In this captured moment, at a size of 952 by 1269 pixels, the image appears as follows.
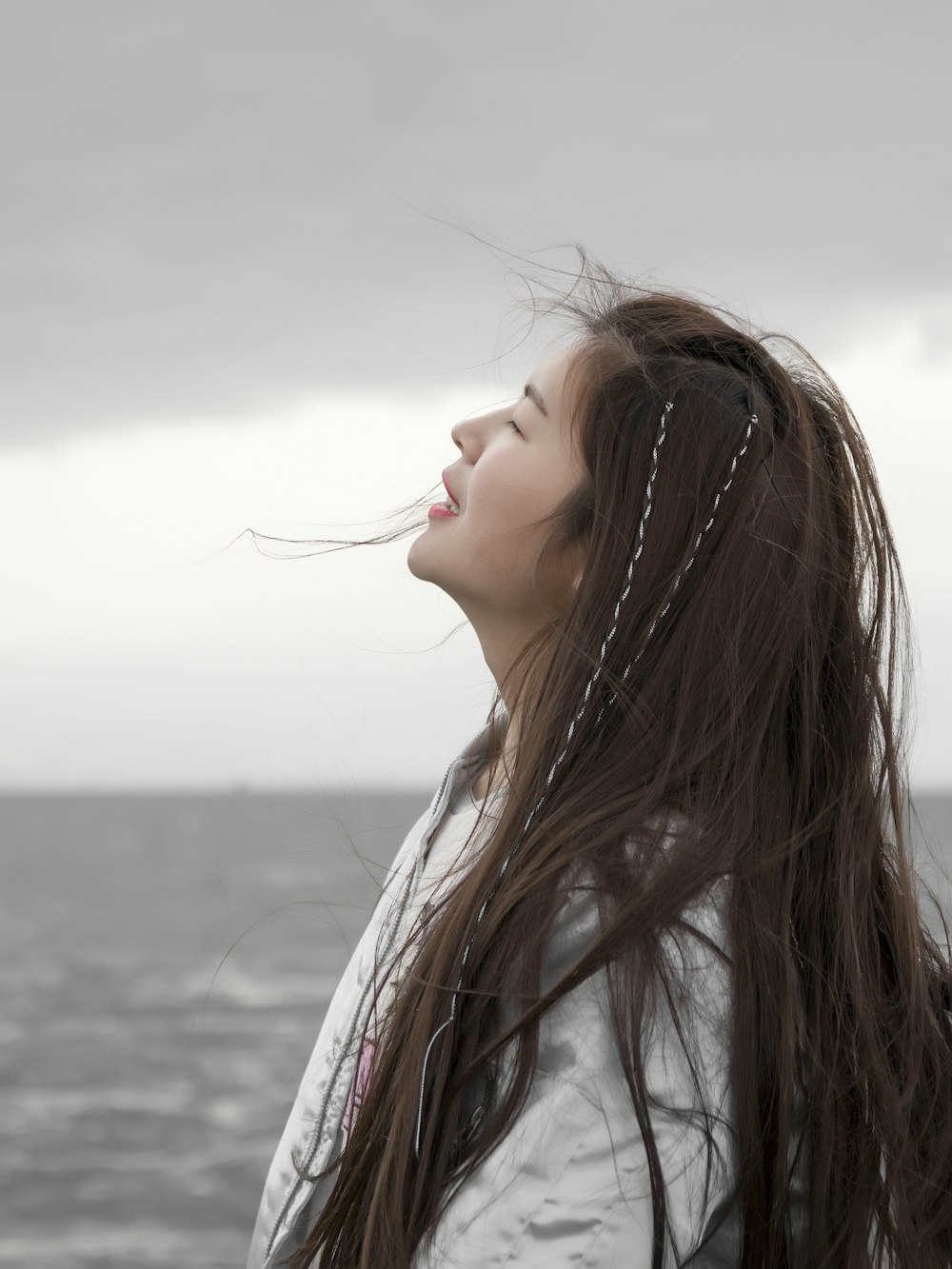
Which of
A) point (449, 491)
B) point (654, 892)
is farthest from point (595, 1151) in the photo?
point (449, 491)

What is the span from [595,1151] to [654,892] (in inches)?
12.4

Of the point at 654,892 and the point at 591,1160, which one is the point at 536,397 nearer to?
the point at 654,892

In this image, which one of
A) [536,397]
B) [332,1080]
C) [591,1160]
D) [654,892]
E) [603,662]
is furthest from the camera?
[536,397]

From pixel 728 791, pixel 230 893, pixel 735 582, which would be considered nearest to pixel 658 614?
pixel 735 582

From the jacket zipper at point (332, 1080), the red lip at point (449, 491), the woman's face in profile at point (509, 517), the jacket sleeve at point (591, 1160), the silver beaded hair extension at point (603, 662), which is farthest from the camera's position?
the red lip at point (449, 491)

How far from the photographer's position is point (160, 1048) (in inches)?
974

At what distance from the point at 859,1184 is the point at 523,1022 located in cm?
53

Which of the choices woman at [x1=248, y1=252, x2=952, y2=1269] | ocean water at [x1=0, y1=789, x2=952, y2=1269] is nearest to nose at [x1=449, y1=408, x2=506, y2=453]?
woman at [x1=248, y1=252, x2=952, y2=1269]

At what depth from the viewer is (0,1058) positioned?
2330 centimetres

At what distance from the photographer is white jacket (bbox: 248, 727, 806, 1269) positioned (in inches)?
61.3

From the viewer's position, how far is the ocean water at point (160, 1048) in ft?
46.3

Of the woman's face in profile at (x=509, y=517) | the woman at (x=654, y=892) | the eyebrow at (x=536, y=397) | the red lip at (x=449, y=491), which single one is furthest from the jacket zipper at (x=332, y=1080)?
the eyebrow at (x=536, y=397)

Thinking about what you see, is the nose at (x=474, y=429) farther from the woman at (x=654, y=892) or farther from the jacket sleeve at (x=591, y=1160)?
the jacket sleeve at (x=591, y=1160)

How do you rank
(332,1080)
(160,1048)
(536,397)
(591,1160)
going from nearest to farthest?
(591,1160), (332,1080), (536,397), (160,1048)
